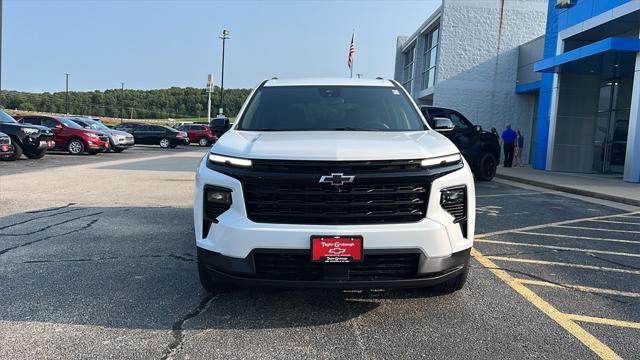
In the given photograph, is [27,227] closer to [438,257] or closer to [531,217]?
[438,257]

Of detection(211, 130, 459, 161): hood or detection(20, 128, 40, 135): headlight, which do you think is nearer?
detection(211, 130, 459, 161): hood

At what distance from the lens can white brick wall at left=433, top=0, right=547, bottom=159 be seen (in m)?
26.6

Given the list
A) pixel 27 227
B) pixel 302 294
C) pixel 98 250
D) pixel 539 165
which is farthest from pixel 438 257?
pixel 539 165

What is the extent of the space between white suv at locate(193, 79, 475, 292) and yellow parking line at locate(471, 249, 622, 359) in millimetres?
860

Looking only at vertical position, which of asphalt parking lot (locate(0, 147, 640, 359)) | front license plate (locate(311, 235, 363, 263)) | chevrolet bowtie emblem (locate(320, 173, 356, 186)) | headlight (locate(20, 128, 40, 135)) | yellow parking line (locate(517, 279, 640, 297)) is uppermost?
chevrolet bowtie emblem (locate(320, 173, 356, 186))

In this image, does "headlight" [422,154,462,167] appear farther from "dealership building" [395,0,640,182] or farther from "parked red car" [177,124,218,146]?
"parked red car" [177,124,218,146]

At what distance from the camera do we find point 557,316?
373cm

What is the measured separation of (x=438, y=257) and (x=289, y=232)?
100 centimetres

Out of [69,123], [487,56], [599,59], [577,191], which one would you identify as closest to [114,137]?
A: [69,123]

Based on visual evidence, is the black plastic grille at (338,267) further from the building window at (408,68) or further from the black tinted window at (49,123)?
the building window at (408,68)

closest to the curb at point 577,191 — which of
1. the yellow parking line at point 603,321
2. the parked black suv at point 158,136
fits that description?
the yellow parking line at point 603,321

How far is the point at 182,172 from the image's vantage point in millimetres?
14555

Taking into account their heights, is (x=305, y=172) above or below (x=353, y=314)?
above

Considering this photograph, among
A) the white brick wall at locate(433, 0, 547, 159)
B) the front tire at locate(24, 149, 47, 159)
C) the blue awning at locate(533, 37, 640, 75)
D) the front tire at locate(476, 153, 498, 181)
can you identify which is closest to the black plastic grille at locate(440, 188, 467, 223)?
the front tire at locate(476, 153, 498, 181)
